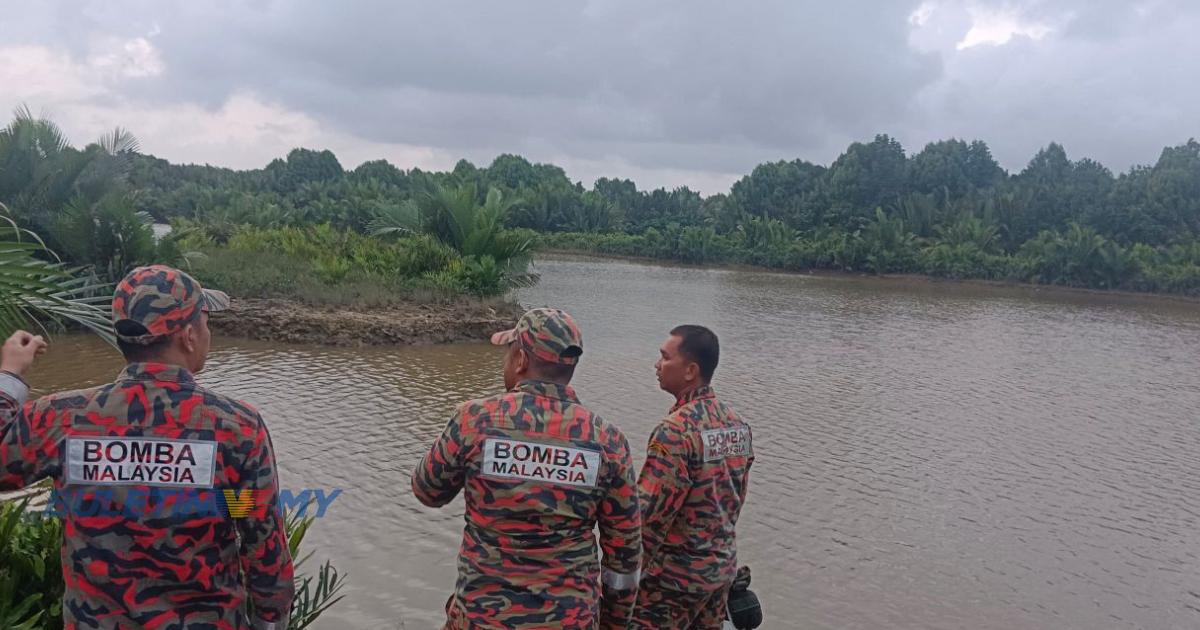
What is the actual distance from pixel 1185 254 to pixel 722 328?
35.1 metres

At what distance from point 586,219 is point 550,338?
5738 cm

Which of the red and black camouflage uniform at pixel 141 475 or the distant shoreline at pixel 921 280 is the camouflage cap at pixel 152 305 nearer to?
the red and black camouflage uniform at pixel 141 475

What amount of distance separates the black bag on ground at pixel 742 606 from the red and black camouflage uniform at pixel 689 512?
0.09 metres

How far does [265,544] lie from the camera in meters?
1.99

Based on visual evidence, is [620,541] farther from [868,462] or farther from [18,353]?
[868,462]

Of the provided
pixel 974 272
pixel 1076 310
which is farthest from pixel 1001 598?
pixel 974 272

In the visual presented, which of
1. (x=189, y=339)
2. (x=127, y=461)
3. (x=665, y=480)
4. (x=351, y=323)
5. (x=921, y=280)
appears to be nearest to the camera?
(x=127, y=461)

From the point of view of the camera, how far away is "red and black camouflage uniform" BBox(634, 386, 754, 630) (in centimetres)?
288

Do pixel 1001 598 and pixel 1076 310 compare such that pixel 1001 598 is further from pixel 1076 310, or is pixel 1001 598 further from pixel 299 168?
pixel 299 168

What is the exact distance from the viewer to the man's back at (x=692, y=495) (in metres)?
2.88

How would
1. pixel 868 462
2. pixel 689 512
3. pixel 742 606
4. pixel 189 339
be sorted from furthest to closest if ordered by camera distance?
pixel 868 462
pixel 742 606
pixel 689 512
pixel 189 339

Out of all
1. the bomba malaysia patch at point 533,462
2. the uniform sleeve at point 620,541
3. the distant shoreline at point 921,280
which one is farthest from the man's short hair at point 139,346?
the distant shoreline at point 921,280

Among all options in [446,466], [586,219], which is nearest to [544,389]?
[446,466]

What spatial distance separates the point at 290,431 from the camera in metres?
7.89
